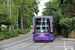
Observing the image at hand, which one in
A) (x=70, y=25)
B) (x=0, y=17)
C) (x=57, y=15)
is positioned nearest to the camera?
(x=0, y=17)

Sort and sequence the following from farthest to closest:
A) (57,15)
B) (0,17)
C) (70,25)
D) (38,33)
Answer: (57,15) → (70,25) → (0,17) → (38,33)

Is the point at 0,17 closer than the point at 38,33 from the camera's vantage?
No

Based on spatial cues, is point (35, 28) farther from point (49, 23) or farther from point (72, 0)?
point (72, 0)

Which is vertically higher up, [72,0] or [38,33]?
[72,0]

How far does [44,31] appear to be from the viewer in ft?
58.1

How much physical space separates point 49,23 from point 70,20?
6698mm

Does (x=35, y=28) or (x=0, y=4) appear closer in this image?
(x=35, y=28)

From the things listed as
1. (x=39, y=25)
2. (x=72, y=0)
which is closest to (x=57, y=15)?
(x=72, y=0)

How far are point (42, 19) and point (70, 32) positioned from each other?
853cm

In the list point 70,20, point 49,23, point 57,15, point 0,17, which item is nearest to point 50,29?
point 49,23

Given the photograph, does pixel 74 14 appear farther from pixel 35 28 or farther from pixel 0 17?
pixel 0 17

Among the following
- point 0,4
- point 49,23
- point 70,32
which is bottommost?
point 70,32

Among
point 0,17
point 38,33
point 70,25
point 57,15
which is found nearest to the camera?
point 38,33

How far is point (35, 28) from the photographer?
17703mm
